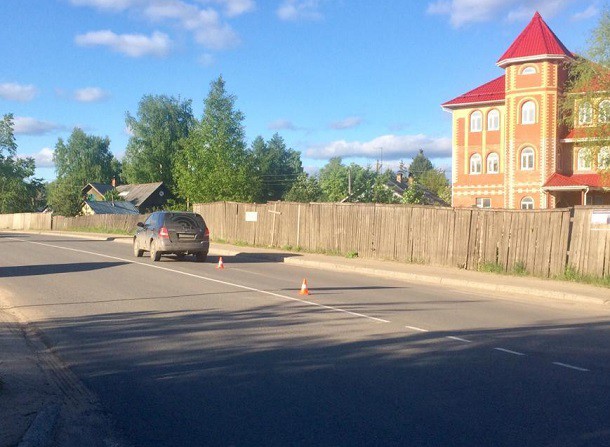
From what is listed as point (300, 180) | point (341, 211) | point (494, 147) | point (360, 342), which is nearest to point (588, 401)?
point (360, 342)

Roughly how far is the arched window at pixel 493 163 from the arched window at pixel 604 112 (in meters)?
20.1

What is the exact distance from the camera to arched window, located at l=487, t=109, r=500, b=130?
143 feet

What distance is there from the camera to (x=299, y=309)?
11969mm

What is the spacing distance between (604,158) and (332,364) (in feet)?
66.2

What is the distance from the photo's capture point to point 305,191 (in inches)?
2943

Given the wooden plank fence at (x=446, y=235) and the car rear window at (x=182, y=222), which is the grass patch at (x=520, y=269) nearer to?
the wooden plank fence at (x=446, y=235)

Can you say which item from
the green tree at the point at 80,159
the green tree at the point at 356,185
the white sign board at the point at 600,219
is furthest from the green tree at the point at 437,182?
the white sign board at the point at 600,219

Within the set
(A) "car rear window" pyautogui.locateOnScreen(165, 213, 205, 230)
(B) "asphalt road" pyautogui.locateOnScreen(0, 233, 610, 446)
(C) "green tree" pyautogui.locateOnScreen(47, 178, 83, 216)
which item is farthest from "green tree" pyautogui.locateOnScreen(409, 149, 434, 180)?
(B) "asphalt road" pyautogui.locateOnScreen(0, 233, 610, 446)

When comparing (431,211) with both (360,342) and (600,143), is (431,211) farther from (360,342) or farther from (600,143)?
(360,342)

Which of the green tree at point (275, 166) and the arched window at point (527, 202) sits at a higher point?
the green tree at point (275, 166)

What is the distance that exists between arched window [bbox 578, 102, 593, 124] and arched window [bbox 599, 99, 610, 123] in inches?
17.1

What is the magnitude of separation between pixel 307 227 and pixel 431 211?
A: 738 cm

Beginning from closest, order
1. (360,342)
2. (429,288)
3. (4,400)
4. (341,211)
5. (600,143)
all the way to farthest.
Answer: (4,400)
(360,342)
(429,288)
(600,143)
(341,211)

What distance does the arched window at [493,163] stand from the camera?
142ft
